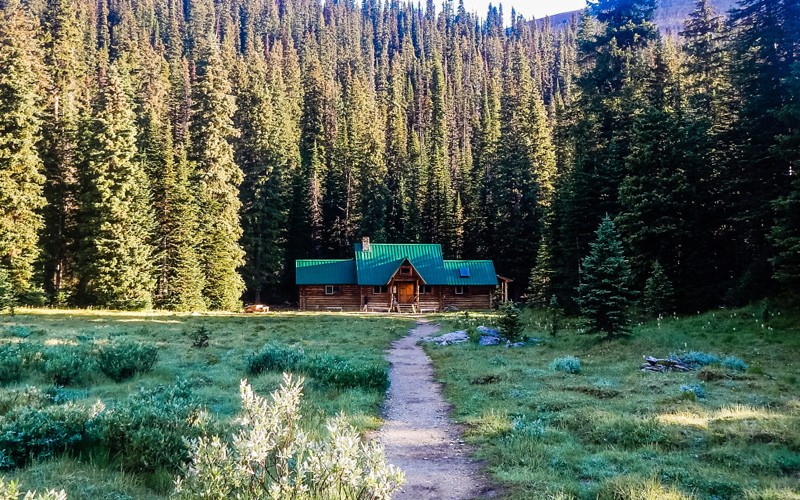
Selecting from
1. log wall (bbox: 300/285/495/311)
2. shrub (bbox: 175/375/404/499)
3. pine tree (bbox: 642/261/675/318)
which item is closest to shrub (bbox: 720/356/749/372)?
pine tree (bbox: 642/261/675/318)

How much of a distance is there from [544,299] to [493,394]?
85.1ft

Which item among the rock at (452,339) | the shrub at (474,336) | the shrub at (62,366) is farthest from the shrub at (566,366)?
the shrub at (62,366)

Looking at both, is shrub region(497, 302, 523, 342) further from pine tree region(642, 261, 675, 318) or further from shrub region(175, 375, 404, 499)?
shrub region(175, 375, 404, 499)

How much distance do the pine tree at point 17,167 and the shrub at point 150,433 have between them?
29921mm

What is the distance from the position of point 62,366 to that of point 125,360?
1346 mm

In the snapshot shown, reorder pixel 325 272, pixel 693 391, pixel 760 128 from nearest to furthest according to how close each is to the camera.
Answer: pixel 693 391, pixel 760 128, pixel 325 272

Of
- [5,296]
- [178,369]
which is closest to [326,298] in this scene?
[5,296]

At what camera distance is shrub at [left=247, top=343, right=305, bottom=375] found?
13.8m

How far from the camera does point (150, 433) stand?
6371 mm

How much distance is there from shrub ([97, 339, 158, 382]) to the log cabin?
3303cm

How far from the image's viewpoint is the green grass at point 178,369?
5729 millimetres

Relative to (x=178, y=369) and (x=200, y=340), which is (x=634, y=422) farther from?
(x=200, y=340)

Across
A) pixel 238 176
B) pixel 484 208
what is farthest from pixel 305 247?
pixel 484 208

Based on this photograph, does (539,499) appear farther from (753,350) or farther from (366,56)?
(366,56)
